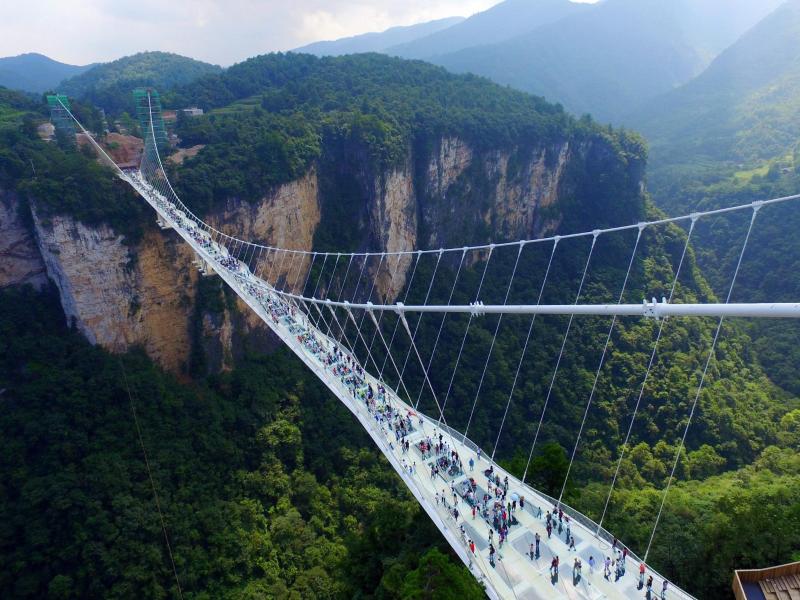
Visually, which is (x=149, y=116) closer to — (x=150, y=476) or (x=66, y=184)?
(x=66, y=184)

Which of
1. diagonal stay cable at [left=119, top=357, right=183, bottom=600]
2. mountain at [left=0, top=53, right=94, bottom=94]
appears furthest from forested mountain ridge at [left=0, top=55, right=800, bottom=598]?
mountain at [left=0, top=53, right=94, bottom=94]

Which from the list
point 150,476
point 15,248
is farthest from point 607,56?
point 150,476

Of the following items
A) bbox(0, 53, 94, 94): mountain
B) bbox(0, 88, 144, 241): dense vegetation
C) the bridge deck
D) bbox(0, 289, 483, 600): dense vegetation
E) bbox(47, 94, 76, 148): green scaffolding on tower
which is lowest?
bbox(0, 289, 483, 600): dense vegetation

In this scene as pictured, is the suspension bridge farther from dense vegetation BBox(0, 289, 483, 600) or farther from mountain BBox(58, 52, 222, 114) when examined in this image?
mountain BBox(58, 52, 222, 114)

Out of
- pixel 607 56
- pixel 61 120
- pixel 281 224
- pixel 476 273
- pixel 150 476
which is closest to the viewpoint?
pixel 150 476

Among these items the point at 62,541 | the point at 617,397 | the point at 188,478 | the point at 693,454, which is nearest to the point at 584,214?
the point at 617,397

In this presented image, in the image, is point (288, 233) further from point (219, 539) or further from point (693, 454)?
point (693, 454)

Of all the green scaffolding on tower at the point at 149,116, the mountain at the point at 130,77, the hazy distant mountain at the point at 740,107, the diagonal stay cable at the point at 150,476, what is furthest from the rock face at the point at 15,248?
the hazy distant mountain at the point at 740,107

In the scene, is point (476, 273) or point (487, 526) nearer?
point (487, 526)
